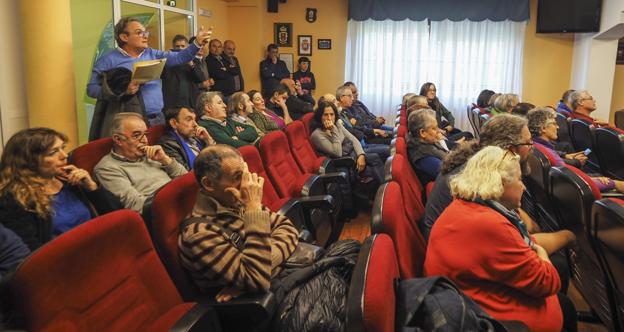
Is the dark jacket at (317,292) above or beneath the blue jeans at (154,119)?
beneath

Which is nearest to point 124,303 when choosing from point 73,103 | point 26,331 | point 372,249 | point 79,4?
point 26,331

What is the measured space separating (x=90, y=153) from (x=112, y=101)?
3.07 ft

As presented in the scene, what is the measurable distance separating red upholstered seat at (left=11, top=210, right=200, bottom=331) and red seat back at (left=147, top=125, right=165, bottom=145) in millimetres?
1556

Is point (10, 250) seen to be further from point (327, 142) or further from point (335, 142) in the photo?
point (335, 142)

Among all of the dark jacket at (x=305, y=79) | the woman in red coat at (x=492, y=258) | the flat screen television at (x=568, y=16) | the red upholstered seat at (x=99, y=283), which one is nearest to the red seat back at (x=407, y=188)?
the woman in red coat at (x=492, y=258)

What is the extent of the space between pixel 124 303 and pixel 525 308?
1315 mm

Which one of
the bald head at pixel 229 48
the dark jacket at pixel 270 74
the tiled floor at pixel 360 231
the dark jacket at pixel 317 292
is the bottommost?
the tiled floor at pixel 360 231

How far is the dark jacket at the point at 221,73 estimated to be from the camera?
6.88 m

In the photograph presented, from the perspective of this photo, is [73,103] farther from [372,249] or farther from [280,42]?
[280,42]

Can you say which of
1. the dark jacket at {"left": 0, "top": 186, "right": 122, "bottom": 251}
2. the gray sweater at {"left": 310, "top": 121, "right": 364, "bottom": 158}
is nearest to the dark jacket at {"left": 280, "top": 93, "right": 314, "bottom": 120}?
the gray sweater at {"left": 310, "top": 121, "right": 364, "bottom": 158}

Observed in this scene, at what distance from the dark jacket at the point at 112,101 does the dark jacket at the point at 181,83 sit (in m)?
1.60

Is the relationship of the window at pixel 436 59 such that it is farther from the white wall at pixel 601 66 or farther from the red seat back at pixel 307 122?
the red seat back at pixel 307 122

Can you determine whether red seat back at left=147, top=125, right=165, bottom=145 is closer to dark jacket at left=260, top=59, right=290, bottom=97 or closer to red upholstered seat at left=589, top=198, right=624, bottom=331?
red upholstered seat at left=589, top=198, right=624, bottom=331

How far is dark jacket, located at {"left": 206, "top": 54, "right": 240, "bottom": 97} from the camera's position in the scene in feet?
22.6
